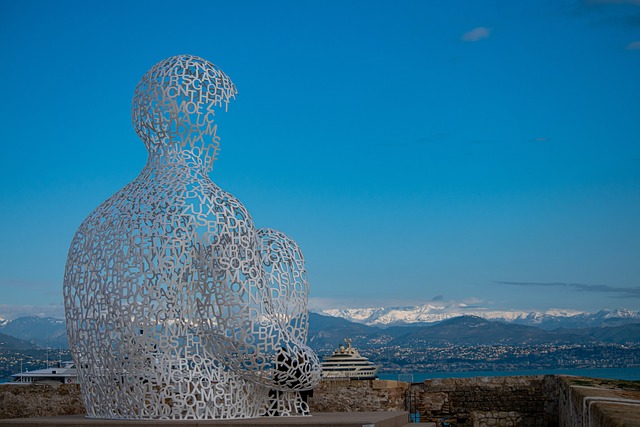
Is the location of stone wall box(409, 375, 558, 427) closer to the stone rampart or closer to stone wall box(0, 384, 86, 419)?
the stone rampart

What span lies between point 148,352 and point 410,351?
375 feet

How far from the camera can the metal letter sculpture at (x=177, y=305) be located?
11.8 meters

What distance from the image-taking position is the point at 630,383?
1222 cm

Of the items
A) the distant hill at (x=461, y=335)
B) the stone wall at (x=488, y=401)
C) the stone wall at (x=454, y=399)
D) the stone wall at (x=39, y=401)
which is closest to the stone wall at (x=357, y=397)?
the stone wall at (x=454, y=399)

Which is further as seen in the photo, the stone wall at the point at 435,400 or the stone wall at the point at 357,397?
the stone wall at the point at 357,397

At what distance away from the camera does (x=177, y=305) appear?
11.9m

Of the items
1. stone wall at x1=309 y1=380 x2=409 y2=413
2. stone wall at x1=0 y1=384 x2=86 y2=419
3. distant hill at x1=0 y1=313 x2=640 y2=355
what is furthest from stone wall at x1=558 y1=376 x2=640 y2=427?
distant hill at x1=0 y1=313 x2=640 y2=355

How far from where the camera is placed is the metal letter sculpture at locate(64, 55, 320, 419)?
465 inches

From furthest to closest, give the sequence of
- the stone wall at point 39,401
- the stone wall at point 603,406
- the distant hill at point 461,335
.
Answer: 1. the distant hill at point 461,335
2. the stone wall at point 39,401
3. the stone wall at point 603,406

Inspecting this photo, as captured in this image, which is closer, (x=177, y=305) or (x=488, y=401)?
(x=177, y=305)

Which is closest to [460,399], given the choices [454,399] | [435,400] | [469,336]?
[454,399]

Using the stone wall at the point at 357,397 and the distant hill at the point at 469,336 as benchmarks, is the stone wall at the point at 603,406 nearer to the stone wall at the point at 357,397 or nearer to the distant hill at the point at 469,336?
the stone wall at the point at 357,397

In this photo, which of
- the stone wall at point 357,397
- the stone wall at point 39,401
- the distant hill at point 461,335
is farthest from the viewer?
the distant hill at point 461,335

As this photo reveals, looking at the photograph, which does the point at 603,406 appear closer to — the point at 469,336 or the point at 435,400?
the point at 435,400
